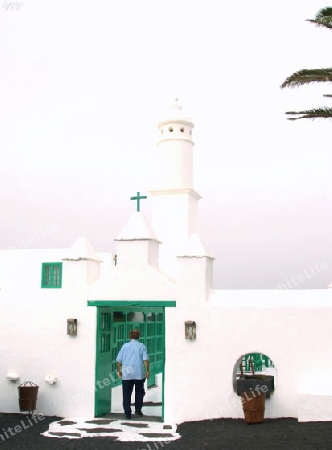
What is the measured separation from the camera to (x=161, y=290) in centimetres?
1215

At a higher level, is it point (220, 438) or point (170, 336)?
point (170, 336)

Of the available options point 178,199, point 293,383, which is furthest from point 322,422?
point 178,199

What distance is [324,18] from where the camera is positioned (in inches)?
414

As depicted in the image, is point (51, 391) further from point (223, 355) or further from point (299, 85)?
point (299, 85)

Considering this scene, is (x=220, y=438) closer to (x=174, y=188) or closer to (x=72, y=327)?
(x=72, y=327)

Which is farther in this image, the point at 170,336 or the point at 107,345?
the point at 107,345

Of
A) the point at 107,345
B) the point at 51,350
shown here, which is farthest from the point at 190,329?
the point at 51,350

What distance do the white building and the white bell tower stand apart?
214 inches

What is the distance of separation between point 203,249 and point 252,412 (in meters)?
3.58

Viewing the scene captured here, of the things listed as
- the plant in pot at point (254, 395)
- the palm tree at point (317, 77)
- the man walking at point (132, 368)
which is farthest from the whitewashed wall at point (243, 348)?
the palm tree at point (317, 77)

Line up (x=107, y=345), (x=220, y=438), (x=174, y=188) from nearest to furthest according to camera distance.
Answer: (x=220, y=438)
(x=107, y=345)
(x=174, y=188)

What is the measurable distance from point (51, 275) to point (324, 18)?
587 inches

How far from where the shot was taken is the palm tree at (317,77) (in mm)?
10492

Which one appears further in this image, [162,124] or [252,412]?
[162,124]
